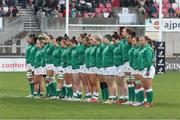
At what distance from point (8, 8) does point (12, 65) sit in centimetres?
728

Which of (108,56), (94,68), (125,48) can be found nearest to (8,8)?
(94,68)

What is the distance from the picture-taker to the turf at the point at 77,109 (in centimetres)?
1923

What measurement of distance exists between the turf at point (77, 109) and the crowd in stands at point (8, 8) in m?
19.6

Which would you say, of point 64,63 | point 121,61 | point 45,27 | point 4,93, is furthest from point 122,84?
point 45,27

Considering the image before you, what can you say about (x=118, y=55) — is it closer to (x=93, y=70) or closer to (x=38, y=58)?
(x=93, y=70)

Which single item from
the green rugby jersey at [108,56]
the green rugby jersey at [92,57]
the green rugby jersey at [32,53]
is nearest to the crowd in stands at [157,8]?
the green rugby jersey at [32,53]

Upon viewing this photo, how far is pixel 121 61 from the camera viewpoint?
23.7 m

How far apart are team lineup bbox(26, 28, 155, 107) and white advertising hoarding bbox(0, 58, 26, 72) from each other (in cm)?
1532

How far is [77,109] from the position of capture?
21266mm

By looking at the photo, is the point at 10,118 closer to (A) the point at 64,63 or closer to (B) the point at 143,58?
(B) the point at 143,58

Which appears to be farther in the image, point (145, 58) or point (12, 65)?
point (12, 65)

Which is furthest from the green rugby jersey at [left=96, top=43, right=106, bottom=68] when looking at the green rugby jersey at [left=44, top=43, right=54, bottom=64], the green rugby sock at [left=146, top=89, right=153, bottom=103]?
the green rugby jersey at [left=44, top=43, right=54, bottom=64]

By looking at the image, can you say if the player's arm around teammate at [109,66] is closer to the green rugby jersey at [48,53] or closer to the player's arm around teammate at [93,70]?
the player's arm around teammate at [93,70]

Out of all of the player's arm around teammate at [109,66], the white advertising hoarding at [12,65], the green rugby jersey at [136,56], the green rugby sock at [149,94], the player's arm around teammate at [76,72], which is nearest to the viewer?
the green rugby sock at [149,94]
